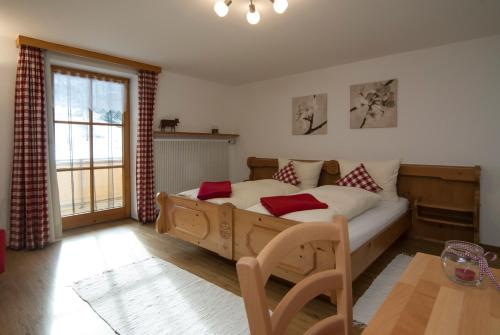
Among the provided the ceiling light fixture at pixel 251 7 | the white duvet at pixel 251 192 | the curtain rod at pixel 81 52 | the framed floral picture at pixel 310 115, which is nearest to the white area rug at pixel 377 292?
the white duvet at pixel 251 192

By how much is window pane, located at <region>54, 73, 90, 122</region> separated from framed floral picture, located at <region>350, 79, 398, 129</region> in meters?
3.40

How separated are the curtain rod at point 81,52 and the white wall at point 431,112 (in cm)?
210

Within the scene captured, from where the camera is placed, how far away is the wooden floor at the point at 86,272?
173cm

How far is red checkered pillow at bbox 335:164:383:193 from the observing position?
9.91ft

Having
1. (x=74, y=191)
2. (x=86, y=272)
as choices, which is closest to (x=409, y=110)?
(x=86, y=272)

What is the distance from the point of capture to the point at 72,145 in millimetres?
3455

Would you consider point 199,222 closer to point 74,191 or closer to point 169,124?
point 169,124

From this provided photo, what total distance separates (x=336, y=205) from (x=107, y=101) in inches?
124

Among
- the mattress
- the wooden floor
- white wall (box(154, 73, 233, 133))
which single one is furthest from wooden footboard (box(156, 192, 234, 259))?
white wall (box(154, 73, 233, 133))

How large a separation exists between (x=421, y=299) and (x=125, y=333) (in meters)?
1.63

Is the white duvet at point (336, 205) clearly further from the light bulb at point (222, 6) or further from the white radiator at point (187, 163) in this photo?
the white radiator at point (187, 163)

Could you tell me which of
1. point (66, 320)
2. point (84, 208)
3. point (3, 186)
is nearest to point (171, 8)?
point (66, 320)

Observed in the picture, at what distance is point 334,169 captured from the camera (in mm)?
3629

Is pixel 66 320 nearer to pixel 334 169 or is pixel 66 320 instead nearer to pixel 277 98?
pixel 334 169
